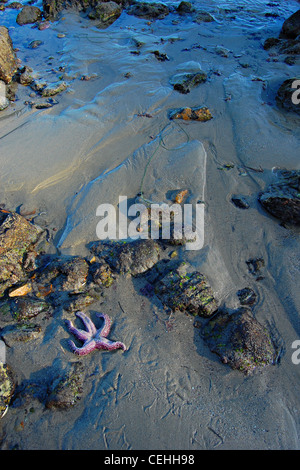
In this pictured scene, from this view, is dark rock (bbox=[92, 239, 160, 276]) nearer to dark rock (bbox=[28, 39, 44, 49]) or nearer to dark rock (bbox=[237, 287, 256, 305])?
dark rock (bbox=[237, 287, 256, 305])

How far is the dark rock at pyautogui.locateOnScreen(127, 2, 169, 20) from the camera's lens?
41.8ft

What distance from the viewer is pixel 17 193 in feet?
20.0

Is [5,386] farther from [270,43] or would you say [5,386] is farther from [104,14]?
[104,14]

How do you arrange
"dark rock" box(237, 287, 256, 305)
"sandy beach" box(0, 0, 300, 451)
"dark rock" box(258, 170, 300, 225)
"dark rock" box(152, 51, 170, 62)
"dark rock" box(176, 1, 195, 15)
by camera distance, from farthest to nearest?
"dark rock" box(176, 1, 195, 15) < "dark rock" box(152, 51, 170, 62) < "dark rock" box(258, 170, 300, 225) < "dark rock" box(237, 287, 256, 305) < "sandy beach" box(0, 0, 300, 451)

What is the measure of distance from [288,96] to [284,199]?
4320 mm

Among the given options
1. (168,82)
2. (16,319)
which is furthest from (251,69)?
(16,319)

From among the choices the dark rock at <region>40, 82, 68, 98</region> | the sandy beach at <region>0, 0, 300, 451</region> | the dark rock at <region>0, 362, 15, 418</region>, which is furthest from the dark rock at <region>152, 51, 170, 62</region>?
the dark rock at <region>0, 362, 15, 418</region>

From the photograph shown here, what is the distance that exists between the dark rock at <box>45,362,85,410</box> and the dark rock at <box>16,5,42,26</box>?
15.5m

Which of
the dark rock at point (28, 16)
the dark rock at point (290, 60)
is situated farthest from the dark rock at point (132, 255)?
the dark rock at point (28, 16)

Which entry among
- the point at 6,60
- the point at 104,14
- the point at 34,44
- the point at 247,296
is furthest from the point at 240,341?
the point at 104,14

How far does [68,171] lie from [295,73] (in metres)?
8.46

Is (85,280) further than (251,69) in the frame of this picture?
No

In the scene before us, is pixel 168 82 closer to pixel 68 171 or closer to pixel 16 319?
pixel 68 171
